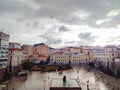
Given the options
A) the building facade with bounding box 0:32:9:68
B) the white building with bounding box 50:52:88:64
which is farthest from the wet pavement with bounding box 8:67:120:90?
the white building with bounding box 50:52:88:64

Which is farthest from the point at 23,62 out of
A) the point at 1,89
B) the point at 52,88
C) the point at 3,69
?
the point at 52,88

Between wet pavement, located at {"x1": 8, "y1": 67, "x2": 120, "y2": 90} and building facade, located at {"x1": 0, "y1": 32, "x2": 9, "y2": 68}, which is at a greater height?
building facade, located at {"x1": 0, "y1": 32, "x2": 9, "y2": 68}

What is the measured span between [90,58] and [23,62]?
18659mm

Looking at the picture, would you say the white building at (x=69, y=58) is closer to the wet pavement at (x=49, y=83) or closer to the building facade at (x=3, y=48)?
the wet pavement at (x=49, y=83)

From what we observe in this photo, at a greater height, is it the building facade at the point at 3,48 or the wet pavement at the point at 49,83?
the building facade at the point at 3,48

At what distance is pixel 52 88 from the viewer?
12805mm

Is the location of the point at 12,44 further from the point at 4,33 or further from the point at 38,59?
the point at 4,33

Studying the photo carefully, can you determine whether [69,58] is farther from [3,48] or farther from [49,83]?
[49,83]

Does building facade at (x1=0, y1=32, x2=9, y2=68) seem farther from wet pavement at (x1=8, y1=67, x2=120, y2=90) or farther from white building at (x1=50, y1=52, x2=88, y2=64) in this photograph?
white building at (x1=50, y1=52, x2=88, y2=64)

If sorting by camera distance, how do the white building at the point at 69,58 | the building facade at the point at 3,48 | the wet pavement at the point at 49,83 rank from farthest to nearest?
the white building at the point at 69,58
the building facade at the point at 3,48
the wet pavement at the point at 49,83

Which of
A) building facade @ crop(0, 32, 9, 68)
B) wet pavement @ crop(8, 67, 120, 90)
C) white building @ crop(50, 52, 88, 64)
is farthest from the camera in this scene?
white building @ crop(50, 52, 88, 64)

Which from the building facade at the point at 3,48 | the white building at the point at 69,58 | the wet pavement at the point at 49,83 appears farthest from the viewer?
the white building at the point at 69,58

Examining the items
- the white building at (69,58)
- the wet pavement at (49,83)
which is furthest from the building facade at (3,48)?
the white building at (69,58)

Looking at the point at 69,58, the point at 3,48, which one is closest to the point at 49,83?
the point at 3,48
